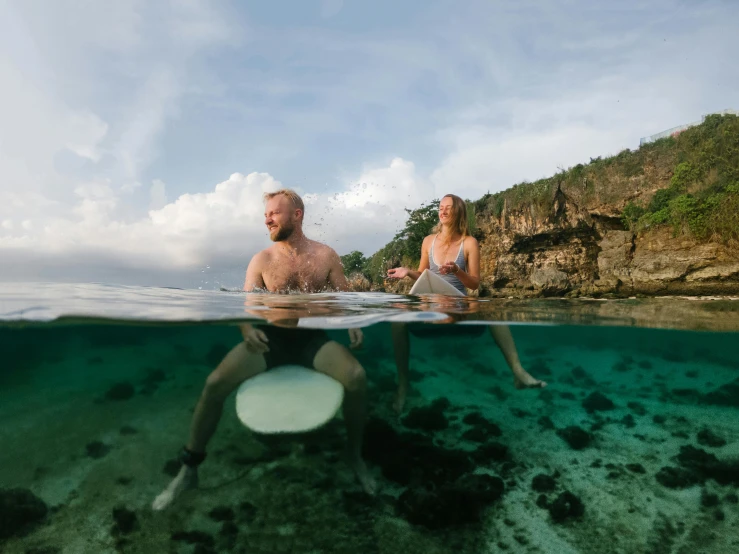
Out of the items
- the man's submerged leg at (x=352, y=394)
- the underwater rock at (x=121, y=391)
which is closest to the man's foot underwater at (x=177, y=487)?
the underwater rock at (x=121, y=391)

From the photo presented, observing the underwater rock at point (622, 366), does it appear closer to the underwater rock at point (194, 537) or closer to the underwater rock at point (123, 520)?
the underwater rock at point (194, 537)

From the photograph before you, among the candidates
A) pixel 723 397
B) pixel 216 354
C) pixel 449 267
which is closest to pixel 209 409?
pixel 216 354

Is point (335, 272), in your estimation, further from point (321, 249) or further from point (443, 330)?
point (443, 330)

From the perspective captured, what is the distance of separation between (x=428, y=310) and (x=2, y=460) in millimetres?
5189

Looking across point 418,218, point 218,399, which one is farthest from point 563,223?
point 218,399

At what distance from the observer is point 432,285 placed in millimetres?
7238

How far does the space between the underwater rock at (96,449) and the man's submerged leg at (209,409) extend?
0.91m

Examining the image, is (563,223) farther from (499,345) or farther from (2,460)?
(2,460)

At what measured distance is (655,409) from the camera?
6090 mm

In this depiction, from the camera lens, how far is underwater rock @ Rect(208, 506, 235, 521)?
3988mm

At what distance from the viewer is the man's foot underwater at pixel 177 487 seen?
3.99 meters

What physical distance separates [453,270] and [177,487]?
4.27m

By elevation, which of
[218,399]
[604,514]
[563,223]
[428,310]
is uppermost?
[563,223]

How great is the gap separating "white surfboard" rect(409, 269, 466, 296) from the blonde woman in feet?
0.34
